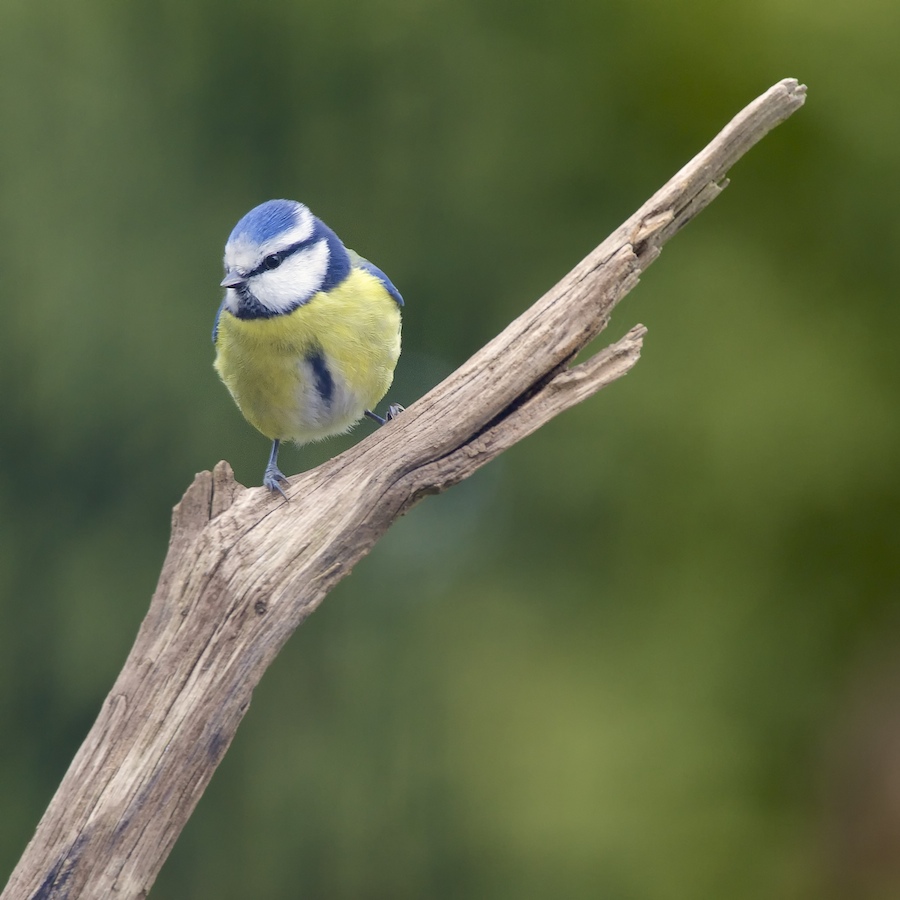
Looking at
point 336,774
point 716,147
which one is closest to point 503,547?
point 336,774

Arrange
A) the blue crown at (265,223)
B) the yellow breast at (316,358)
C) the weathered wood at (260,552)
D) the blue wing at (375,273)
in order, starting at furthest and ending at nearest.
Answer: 1. the blue wing at (375,273)
2. the yellow breast at (316,358)
3. the blue crown at (265,223)
4. the weathered wood at (260,552)

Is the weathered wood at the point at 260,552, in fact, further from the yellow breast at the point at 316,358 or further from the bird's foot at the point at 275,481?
the yellow breast at the point at 316,358

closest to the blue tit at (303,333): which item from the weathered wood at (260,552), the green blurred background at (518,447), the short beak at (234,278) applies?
the short beak at (234,278)

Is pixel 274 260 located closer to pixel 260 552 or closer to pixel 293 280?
pixel 293 280

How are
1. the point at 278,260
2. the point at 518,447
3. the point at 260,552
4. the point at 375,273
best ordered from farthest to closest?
the point at 518,447
the point at 375,273
the point at 278,260
the point at 260,552

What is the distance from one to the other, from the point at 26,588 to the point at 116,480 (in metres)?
0.29

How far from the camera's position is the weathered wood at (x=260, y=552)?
105cm

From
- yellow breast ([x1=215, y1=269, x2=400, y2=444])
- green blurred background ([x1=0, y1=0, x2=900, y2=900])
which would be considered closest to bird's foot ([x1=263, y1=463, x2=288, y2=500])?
yellow breast ([x1=215, y1=269, x2=400, y2=444])

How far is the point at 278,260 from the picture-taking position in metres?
1.22

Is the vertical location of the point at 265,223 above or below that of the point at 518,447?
above

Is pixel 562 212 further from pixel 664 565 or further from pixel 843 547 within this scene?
pixel 843 547

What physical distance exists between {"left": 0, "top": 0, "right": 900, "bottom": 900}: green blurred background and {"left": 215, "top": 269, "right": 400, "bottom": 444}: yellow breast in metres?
0.64

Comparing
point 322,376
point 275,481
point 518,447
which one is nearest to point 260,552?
point 275,481

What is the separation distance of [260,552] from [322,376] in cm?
29
